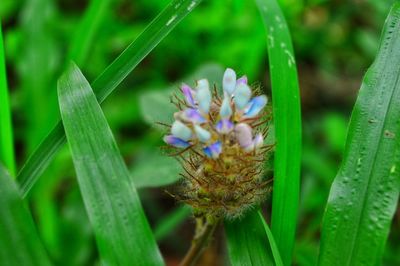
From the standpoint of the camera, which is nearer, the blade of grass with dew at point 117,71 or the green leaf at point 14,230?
the green leaf at point 14,230

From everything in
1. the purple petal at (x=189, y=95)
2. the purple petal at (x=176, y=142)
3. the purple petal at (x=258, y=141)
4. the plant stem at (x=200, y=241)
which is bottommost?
the plant stem at (x=200, y=241)

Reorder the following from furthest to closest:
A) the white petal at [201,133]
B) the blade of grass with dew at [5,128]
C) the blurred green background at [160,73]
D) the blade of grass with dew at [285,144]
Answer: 1. the blurred green background at [160,73]
2. the blade of grass with dew at [5,128]
3. the blade of grass with dew at [285,144]
4. the white petal at [201,133]

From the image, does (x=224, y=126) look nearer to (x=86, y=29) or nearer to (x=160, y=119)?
(x=160, y=119)

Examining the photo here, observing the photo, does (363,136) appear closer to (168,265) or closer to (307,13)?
(168,265)

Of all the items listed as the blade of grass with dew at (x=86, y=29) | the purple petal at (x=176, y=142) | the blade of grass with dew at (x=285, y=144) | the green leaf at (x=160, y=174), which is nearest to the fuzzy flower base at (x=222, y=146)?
the purple petal at (x=176, y=142)

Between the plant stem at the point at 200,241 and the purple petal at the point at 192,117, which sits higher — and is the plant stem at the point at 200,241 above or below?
below

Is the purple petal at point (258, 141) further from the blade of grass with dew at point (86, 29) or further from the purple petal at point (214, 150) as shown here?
the blade of grass with dew at point (86, 29)
